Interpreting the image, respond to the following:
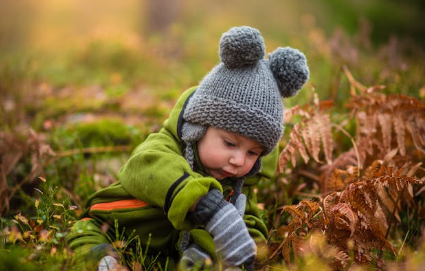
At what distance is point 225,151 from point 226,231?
0.47m

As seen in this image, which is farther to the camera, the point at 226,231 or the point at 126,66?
the point at 126,66

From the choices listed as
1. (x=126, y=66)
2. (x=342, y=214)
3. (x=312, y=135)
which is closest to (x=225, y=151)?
(x=342, y=214)

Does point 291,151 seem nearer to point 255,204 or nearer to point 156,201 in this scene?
point 255,204

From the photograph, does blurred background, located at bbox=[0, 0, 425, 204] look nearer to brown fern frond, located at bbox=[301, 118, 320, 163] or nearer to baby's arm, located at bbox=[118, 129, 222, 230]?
brown fern frond, located at bbox=[301, 118, 320, 163]

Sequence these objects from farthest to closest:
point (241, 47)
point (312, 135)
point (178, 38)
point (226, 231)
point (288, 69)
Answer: point (178, 38)
point (312, 135)
point (288, 69)
point (241, 47)
point (226, 231)

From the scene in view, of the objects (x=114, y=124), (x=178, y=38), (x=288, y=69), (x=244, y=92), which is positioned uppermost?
(x=288, y=69)

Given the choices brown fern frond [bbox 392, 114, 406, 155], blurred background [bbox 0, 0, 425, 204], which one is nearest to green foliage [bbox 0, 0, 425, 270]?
blurred background [bbox 0, 0, 425, 204]

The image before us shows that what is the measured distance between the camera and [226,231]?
2.15 meters

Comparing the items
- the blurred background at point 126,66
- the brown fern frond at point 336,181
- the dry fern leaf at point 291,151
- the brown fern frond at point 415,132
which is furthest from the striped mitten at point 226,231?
the brown fern frond at point 415,132

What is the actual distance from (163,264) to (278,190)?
1.32 m

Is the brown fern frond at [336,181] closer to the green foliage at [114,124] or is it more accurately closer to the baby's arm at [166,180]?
the green foliage at [114,124]

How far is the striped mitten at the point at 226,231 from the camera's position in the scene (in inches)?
84.7

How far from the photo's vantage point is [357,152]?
3295 mm

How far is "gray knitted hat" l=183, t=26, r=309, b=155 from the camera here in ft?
7.87
